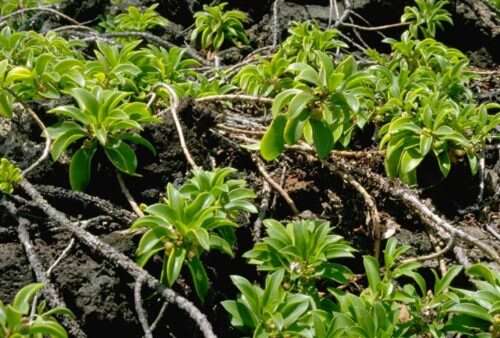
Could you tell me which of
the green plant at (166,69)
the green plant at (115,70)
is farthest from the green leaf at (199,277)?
the green plant at (166,69)

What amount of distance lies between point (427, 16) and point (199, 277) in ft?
9.10

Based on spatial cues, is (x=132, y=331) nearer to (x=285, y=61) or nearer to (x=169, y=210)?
(x=169, y=210)

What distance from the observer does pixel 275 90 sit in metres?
3.39

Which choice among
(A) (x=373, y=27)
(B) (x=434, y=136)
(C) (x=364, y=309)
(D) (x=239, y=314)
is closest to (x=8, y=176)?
(D) (x=239, y=314)

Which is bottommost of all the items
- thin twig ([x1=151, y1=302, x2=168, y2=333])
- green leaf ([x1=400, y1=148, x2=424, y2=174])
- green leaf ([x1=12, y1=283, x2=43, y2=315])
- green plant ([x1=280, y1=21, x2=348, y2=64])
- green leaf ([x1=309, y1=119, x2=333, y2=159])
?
thin twig ([x1=151, y1=302, x2=168, y2=333])

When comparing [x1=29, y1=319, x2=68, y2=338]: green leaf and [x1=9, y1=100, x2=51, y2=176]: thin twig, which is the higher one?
[x1=9, y1=100, x2=51, y2=176]: thin twig

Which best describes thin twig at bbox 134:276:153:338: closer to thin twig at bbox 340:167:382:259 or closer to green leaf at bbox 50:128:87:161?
green leaf at bbox 50:128:87:161

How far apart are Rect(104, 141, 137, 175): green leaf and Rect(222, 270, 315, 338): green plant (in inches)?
24.4

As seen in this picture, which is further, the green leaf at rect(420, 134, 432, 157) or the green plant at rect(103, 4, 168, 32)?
the green plant at rect(103, 4, 168, 32)

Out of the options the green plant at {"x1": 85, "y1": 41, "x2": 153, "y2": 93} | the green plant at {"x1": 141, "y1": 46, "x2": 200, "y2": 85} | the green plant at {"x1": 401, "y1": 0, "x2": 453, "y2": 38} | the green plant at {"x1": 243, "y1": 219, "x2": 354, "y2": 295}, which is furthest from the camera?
the green plant at {"x1": 401, "y1": 0, "x2": 453, "y2": 38}

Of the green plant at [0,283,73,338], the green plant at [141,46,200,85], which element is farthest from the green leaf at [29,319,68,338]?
the green plant at [141,46,200,85]

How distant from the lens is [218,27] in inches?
183

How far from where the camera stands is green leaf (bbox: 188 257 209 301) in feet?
7.40

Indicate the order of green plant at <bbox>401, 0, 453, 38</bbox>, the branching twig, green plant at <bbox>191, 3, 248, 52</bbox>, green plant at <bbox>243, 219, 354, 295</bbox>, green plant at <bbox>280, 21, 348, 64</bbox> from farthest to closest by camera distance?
green plant at <bbox>191, 3, 248, 52</bbox> < green plant at <bbox>401, 0, 453, 38</bbox> < green plant at <bbox>280, 21, 348, 64</bbox> < green plant at <bbox>243, 219, 354, 295</bbox> < the branching twig
